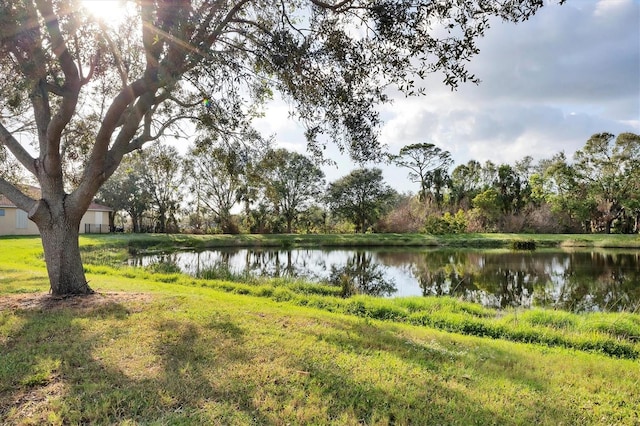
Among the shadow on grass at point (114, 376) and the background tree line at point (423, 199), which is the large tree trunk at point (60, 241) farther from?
the background tree line at point (423, 199)

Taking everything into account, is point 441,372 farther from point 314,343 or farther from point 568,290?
point 568,290

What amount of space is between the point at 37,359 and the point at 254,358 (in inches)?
100

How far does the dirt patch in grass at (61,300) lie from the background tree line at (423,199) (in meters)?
32.9

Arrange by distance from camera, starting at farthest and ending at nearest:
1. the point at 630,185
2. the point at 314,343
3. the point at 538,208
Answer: the point at 538,208 < the point at 630,185 < the point at 314,343

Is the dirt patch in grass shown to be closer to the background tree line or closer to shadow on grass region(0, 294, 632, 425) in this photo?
shadow on grass region(0, 294, 632, 425)

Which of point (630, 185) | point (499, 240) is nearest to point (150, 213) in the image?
point (499, 240)

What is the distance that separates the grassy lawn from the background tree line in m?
34.7

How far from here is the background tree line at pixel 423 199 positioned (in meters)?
44.3

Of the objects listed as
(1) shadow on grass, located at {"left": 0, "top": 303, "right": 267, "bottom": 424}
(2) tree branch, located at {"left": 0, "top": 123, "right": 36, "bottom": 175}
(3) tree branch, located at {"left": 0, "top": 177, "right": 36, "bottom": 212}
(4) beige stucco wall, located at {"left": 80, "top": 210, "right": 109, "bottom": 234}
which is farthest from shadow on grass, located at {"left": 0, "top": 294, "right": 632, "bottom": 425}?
(4) beige stucco wall, located at {"left": 80, "top": 210, "right": 109, "bottom": 234}

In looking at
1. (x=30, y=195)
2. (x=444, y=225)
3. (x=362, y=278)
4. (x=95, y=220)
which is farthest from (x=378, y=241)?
(x=95, y=220)

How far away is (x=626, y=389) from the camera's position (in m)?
4.49

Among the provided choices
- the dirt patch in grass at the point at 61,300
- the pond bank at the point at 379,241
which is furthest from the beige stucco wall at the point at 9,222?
the dirt patch in grass at the point at 61,300

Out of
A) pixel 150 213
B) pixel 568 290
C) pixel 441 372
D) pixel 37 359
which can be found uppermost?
pixel 150 213

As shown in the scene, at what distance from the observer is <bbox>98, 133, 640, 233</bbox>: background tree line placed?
4431 centimetres
